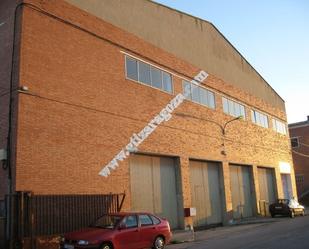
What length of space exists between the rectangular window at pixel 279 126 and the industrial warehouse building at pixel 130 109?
5.56 meters

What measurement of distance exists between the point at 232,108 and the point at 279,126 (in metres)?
11.0

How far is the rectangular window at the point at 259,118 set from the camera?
35.1 meters

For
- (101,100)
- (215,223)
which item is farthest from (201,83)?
(101,100)

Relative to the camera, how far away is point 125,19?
2141 cm

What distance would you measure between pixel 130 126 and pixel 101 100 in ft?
7.25

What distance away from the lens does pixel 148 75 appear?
74.2 ft

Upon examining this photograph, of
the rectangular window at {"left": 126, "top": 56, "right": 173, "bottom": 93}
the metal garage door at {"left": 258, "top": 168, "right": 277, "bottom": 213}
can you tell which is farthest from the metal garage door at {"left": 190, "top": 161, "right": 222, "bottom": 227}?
the metal garage door at {"left": 258, "top": 168, "right": 277, "bottom": 213}

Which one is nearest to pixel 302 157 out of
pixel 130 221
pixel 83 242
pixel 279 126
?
pixel 279 126

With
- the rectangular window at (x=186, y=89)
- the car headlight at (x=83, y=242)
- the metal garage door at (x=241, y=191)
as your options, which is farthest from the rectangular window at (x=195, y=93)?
the car headlight at (x=83, y=242)

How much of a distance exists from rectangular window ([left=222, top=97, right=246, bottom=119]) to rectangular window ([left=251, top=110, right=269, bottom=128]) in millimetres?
1994

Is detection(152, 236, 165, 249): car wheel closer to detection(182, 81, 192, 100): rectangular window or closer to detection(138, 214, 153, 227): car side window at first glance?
detection(138, 214, 153, 227): car side window

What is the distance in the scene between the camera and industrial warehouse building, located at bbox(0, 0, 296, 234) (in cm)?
1599

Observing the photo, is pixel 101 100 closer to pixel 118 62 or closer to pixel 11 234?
pixel 118 62

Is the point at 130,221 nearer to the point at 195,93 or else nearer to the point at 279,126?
the point at 195,93
